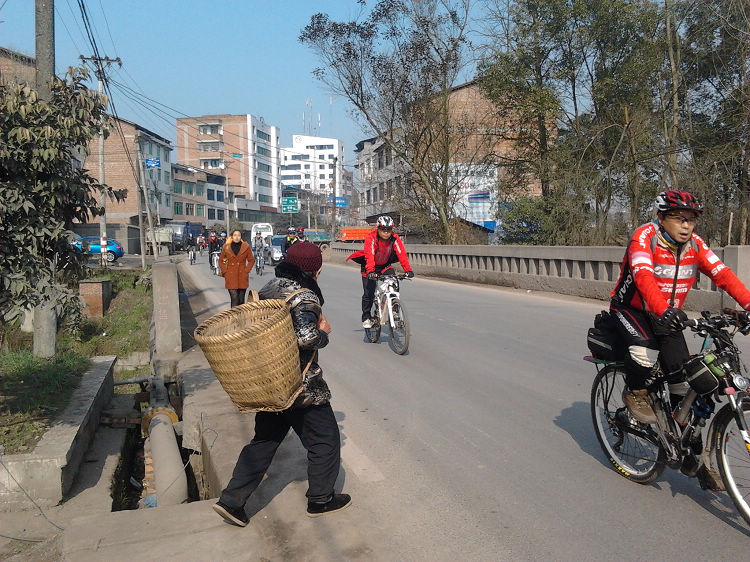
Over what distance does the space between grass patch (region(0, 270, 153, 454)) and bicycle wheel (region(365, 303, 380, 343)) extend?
13.6ft

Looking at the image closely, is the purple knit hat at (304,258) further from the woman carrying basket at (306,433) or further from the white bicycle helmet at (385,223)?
the white bicycle helmet at (385,223)

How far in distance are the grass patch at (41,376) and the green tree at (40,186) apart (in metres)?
1.16

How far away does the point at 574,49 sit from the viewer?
2628 cm

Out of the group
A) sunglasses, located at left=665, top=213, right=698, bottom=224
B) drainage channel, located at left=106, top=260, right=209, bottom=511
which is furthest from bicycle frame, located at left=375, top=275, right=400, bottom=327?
sunglasses, located at left=665, top=213, right=698, bottom=224

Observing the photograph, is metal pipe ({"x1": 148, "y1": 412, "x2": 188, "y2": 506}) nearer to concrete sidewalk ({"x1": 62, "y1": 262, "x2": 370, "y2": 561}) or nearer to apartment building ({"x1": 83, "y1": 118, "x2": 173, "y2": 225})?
concrete sidewalk ({"x1": 62, "y1": 262, "x2": 370, "y2": 561})

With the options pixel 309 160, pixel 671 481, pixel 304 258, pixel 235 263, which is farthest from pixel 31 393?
pixel 309 160

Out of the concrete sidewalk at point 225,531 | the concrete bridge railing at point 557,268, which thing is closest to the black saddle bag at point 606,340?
the concrete sidewalk at point 225,531

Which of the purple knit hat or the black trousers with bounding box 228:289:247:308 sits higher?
the purple knit hat

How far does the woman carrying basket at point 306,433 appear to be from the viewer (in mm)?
4102

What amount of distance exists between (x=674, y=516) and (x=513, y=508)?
3.10ft

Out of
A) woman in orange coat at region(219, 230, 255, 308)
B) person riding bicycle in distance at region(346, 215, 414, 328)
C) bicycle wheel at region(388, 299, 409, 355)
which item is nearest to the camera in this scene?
bicycle wheel at region(388, 299, 409, 355)

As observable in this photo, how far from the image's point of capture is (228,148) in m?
115

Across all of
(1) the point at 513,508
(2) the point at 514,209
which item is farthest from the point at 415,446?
(2) the point at 514,209

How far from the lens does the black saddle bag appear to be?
15.3 ft
